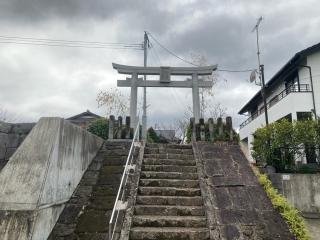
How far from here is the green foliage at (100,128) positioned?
10867mm

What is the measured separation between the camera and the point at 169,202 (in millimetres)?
5676

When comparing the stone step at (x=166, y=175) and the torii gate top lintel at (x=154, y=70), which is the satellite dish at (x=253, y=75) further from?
the stone step at (x=166, y=175)

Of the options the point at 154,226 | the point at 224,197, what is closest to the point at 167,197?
the point at 154,226

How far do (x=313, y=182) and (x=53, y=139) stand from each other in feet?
22.1

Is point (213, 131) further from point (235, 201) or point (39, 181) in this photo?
point (39, 181)

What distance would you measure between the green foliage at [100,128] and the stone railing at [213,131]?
349cm

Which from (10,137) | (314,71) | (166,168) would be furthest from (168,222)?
(314,71)

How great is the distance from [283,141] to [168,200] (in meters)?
4.92

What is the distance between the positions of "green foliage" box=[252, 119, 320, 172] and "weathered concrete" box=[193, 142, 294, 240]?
129 centimetres

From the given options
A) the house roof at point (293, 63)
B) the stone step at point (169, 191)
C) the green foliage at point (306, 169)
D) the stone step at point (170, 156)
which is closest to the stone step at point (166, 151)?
the stone step at point (170, 156)

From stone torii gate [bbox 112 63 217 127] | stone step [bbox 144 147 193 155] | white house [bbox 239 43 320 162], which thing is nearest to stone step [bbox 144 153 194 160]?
stone step [bbox 144 147 193 155]

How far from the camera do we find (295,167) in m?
8.34

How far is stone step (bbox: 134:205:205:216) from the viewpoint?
211 inches

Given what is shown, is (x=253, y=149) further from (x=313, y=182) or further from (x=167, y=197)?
(x=167, y=197)
